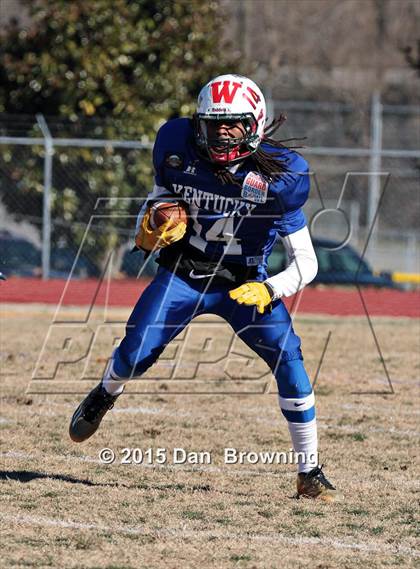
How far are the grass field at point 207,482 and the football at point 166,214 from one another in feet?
3.79

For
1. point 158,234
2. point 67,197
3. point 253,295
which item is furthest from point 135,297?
point 253,295

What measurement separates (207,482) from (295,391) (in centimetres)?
61

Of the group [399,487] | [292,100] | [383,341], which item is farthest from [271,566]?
[292,100]

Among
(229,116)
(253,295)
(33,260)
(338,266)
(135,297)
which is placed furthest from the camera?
(338,266)

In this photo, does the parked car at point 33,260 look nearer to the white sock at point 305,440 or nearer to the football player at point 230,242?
the football player at point 230,242

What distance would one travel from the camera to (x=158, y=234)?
4.74 m

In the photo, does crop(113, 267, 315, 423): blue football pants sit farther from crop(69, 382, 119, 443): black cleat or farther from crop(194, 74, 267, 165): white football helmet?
crop(194, 74, 267, 165): white football helmet

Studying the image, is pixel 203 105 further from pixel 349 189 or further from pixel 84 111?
pixel 349 189

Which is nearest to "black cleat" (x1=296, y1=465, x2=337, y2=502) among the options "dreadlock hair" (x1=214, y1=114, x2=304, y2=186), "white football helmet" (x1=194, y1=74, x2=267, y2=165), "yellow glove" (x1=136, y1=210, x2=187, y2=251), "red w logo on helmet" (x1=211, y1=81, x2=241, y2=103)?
"yellow glove" (x1=136, y1=210, x2=187, y2=251)

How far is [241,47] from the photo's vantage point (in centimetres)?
2464

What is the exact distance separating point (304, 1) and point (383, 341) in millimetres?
22412

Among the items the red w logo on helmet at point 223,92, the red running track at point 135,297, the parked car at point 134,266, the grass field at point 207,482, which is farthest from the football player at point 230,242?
the parked car at point 134,266

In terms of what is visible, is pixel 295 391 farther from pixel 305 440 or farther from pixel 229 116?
pixel 229 116

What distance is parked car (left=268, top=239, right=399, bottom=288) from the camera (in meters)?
14.4
